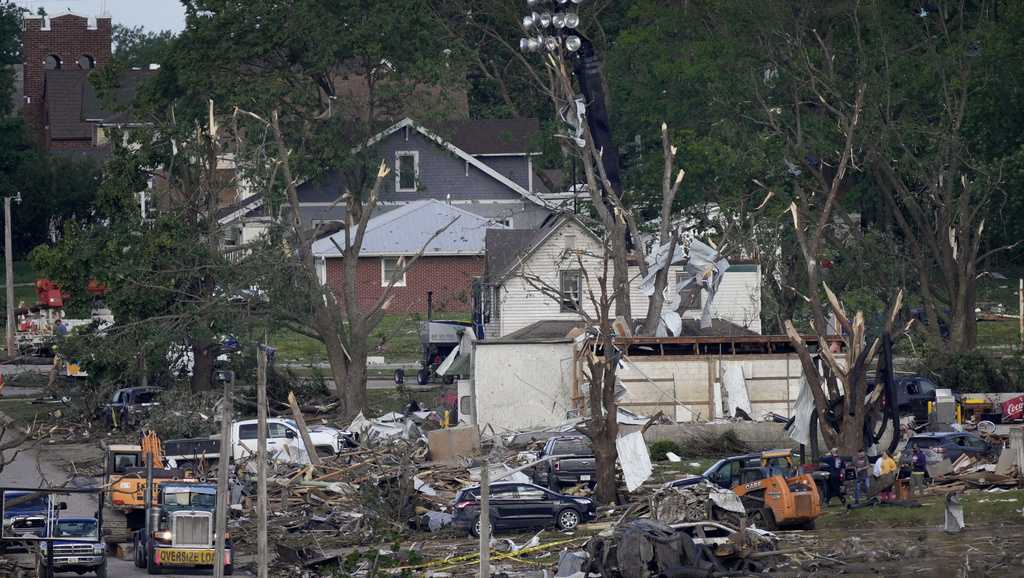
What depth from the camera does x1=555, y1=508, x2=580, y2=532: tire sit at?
3052 centimetres

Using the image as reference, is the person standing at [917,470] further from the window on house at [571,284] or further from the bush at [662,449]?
the window on house at [571,284]

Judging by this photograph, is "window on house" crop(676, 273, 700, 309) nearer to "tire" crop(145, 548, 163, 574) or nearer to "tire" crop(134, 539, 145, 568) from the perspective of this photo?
"tire" crop(134, 539, 145, 568)

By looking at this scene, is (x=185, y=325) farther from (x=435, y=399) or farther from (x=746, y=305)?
(x=746, y=305)

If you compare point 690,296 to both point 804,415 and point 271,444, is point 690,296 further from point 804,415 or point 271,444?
point 271,444

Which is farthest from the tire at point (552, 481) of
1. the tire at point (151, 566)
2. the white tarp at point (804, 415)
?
the tire at point (151, 566)

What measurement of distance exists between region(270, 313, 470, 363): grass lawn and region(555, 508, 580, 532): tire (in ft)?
84.9

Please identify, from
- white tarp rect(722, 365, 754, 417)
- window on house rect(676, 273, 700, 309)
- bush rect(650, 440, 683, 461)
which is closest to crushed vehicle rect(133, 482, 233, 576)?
bush rect(650, 440, 683, 461)

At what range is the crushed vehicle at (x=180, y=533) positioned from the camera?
1115 inches

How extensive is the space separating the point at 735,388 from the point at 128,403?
1651 cm

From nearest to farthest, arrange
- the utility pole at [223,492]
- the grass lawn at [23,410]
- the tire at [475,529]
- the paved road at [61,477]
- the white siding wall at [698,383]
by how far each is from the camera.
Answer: the utility pole at [223,492]
the paved road at [61,477]
the tire at [475,529]
the white siding wall at [698,383]
the grass lawn at [23,410]

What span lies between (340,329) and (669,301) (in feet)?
38.1

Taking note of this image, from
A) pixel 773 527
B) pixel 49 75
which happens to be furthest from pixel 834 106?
pixel 49 75

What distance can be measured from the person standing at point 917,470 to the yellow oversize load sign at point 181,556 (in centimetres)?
1319

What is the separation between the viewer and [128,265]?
46.1 m
